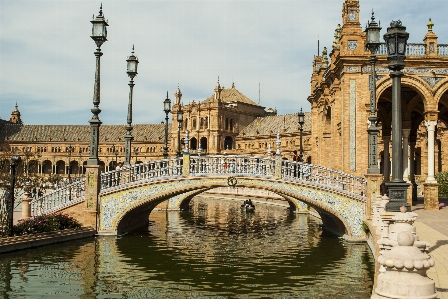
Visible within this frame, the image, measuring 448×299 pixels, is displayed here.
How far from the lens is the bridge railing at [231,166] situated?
2253 cm

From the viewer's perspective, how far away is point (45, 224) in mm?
20031

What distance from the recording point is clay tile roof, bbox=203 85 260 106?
11175 centimetres

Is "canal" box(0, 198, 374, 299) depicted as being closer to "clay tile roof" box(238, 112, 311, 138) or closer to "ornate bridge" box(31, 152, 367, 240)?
"ornate bridge" box(31, 152, 367, 240)

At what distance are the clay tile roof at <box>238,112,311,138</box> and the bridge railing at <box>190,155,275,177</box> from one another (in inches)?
2736

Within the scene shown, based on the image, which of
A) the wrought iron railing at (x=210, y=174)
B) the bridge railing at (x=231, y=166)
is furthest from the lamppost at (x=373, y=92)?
the bridge railing at (x=231, y=166)

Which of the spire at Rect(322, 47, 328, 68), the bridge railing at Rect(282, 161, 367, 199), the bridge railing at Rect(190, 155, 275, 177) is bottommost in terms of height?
the bridge railing at Rect(282, 161, 367, 199)

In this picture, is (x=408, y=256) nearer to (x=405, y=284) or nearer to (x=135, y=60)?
(x=405, y=284)

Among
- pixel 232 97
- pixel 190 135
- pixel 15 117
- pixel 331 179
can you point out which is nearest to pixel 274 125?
pixel 232 97

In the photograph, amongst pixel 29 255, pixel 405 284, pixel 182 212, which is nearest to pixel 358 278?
pixel 405 284

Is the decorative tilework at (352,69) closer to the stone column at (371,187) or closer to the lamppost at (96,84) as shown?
the stone column at (371,187)

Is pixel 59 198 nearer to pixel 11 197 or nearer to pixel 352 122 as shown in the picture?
pixel 11 197

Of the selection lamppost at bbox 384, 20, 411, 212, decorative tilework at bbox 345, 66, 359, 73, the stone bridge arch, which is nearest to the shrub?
the stone bridge arch

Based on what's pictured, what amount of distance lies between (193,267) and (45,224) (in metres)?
6.93

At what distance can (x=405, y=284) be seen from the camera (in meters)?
6.55
